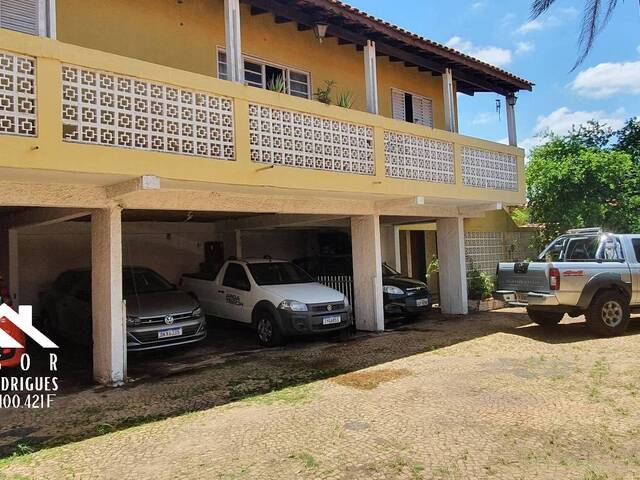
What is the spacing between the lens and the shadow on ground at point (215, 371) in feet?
18.8

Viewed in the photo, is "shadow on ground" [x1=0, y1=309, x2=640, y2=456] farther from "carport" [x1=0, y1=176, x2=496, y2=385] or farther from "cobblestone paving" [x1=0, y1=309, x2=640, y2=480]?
"carport" [x1=0, y1=176, x2=496, y2=385]

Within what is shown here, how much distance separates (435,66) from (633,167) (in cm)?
980

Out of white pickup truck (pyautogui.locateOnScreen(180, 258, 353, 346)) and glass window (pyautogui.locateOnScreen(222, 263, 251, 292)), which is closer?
white pickup truck (pyautogui.locateOnScreen(180, 258, 353, 346))

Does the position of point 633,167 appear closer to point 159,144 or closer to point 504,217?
point 504,217

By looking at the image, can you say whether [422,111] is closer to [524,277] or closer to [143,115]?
[524,277]

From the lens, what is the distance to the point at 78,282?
9914 millimetres

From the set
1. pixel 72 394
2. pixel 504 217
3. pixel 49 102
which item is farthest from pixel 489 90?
pixel 72 394

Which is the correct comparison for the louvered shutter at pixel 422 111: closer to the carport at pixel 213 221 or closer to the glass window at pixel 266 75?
the carport at pixel 213 221

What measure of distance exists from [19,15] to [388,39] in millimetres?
6064

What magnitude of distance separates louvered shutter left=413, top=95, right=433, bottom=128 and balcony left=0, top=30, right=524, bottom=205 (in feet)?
11.9

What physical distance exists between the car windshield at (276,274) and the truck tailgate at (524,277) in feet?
13.2

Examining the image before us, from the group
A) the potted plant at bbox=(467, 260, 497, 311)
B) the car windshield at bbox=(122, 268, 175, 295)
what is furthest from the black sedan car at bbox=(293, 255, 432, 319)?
the car windshield at bbox=(122, 268, 175, 295)

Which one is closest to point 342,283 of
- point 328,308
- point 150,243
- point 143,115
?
point 328,308

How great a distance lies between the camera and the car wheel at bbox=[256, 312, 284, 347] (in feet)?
31.1
